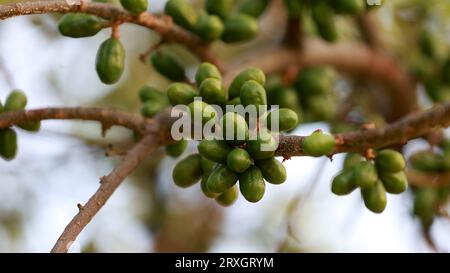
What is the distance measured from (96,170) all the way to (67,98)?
48 centimetres

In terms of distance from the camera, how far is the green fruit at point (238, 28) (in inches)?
88.5

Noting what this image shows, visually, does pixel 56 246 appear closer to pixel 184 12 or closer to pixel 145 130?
pixel 145 130

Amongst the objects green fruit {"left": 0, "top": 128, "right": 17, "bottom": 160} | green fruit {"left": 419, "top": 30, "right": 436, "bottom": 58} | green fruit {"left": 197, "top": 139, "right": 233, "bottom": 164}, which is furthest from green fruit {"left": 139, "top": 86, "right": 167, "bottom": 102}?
green fruit {"left": 419, "top": 30, "right": 436, "bottom": 58}

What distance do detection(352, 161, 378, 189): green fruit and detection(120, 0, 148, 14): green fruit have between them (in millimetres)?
667

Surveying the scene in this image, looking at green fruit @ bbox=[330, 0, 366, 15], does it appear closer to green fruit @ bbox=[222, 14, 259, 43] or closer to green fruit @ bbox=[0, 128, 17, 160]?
green fruit @ bbox=[222, 14, 259, 43]

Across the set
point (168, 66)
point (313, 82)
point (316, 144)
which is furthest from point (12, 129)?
point (313, 82)

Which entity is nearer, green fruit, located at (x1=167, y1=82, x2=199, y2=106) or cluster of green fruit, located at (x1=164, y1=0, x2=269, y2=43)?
green fruit, located at (x1=167, y1=82, x2=199, y2=106)

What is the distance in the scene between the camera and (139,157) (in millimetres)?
1856

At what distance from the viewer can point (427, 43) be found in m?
3.00

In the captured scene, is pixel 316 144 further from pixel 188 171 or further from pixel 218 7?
pixel 218 7

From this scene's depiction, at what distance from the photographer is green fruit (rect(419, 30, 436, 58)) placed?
9.81 feet

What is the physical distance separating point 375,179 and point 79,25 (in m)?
0.82

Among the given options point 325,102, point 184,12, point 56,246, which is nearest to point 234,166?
point 56,246
